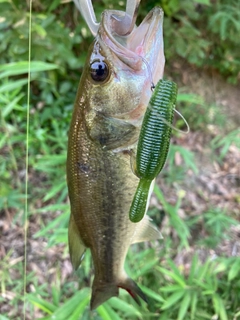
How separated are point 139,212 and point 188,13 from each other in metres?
2.31

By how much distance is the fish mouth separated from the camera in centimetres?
73

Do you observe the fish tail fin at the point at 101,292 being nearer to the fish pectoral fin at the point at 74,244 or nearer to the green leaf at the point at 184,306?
the fish pectoral fin at the point at 74,244

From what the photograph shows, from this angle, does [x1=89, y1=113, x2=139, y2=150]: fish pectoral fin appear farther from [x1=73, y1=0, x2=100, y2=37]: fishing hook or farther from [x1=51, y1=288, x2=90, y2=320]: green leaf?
[x1=51, y1=288, x2=90, y2=320]: green leaf

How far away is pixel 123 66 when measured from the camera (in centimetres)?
77

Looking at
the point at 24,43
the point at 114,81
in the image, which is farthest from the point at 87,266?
the point at 24,43

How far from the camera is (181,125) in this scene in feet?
9.71

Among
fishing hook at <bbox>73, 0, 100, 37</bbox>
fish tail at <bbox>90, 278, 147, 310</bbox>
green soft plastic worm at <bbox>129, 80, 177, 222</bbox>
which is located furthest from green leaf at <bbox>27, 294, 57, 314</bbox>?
fishing hook at <bbox>73, 0, 100, 37</bbox>

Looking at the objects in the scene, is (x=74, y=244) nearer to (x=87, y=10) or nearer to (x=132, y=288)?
(x=132, y=288)

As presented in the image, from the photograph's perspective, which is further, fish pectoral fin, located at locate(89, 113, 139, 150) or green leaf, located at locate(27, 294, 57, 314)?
green leaf, located at locate(27, 294, 57, 314)

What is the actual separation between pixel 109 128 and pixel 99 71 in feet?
0.41

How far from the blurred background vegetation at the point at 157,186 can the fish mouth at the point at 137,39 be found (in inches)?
36.3

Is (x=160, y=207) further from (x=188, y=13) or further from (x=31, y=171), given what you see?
(x=188, y=13)

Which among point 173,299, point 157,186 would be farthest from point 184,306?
point 157,186

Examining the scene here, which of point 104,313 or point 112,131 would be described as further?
point 104,313
